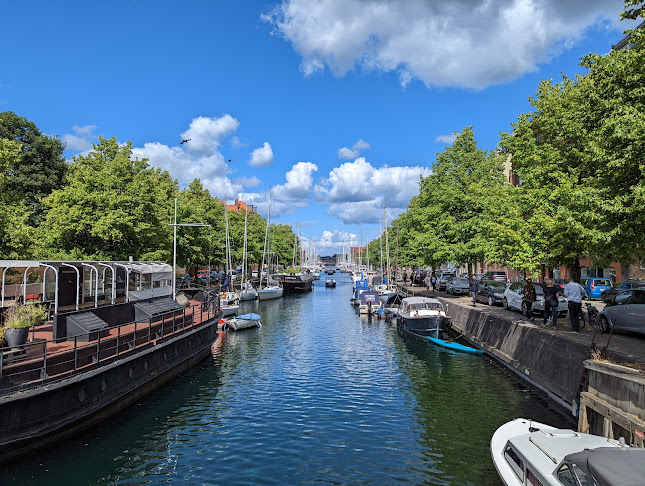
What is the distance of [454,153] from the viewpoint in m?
46.4

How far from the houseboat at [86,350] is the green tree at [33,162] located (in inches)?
1116

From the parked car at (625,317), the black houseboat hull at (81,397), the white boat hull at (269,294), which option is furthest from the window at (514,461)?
the white boat hull at (269,294)

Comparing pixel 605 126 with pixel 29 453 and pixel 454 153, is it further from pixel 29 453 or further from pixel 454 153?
pixel 454 153

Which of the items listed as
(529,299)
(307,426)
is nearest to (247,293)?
(529,299)

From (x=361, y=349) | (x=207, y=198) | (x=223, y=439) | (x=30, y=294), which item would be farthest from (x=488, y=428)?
(x=207, y=198)

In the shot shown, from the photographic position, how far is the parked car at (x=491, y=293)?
33000mm

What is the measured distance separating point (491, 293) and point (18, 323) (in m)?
30.5

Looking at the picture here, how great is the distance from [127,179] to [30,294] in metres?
15.3

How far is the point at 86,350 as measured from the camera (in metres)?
13.9

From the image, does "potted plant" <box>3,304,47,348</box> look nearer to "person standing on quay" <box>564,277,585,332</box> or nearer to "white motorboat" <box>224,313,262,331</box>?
"person standing on quay" <box>564,277,585,332</box>

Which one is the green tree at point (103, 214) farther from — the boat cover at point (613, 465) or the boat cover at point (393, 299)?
the boat cover at point (613, 465)

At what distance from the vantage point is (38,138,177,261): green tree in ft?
100

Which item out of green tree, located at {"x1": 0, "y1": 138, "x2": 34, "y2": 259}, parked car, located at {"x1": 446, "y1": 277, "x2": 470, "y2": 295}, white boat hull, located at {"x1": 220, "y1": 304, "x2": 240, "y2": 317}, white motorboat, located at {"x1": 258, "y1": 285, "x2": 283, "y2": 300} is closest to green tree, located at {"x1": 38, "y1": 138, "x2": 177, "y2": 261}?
green tree, located at {"x1": 0, "y1": 138, "x2": 34, "y2": 259}

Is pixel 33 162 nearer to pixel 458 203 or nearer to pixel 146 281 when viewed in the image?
pixel 146 281
